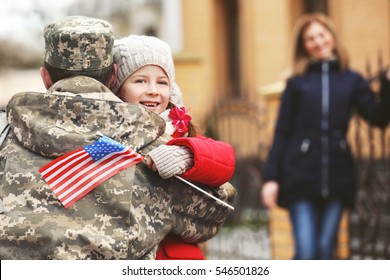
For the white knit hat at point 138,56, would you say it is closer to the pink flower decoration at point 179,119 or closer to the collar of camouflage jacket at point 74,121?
the pink flower decoration at point 179,119

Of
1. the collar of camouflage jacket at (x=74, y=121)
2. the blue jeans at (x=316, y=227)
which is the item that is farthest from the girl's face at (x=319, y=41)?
the collar of camouflage jacket at (x=74, y=121)

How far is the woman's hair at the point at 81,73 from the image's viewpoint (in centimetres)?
259

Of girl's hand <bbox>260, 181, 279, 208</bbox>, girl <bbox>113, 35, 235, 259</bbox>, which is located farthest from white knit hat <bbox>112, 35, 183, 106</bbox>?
girl's hand <bbox>260, 181, 279, 208</bbox>

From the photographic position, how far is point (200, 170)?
2.48 meters

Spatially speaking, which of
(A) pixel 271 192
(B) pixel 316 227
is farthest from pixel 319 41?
(B) pixel 316 227

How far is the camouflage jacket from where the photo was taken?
7.70 feet

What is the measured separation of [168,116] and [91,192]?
1.63ft

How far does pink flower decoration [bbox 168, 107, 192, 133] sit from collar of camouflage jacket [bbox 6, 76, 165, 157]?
258mm

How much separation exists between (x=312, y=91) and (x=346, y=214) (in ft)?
5.84

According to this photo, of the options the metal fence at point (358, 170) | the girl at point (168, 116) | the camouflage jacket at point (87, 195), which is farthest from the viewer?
the metal fence at point (358, 170)

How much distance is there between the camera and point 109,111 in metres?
2.46

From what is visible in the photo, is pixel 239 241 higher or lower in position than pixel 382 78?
lower
